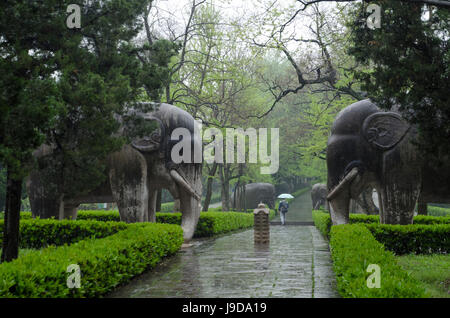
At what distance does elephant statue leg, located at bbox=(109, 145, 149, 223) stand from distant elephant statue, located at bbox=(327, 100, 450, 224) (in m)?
4.36

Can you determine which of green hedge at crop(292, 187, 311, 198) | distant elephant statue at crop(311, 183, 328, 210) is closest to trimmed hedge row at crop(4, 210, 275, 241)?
distant elephant statue at crop(311, 183, 328, 210)

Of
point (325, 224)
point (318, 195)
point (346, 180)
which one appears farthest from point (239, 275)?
point (318, 195)

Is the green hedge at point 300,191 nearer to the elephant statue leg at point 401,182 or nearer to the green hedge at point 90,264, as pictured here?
the elephant statue leg at point 401,182

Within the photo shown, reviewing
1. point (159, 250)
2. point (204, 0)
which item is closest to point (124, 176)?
point (159, 250)

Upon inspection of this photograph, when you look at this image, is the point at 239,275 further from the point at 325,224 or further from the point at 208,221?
the point at 325,224

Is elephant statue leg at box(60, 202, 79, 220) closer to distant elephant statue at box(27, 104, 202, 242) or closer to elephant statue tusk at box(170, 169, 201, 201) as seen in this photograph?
distant elephant statue at box(27, 104, 202, 242)

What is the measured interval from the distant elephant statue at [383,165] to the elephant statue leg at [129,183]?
4358 mm

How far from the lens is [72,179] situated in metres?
8.36

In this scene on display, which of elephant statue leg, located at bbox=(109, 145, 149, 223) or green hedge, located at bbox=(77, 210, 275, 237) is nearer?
elephant statue leg, located at bbox=(109, 145, 149, 223)

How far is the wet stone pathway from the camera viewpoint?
655cm

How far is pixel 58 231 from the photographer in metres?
11.3

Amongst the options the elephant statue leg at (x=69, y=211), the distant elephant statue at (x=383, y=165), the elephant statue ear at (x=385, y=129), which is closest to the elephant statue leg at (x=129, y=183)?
the elephant statue leg at (x=69, y=211)

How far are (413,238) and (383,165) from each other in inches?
72.5
